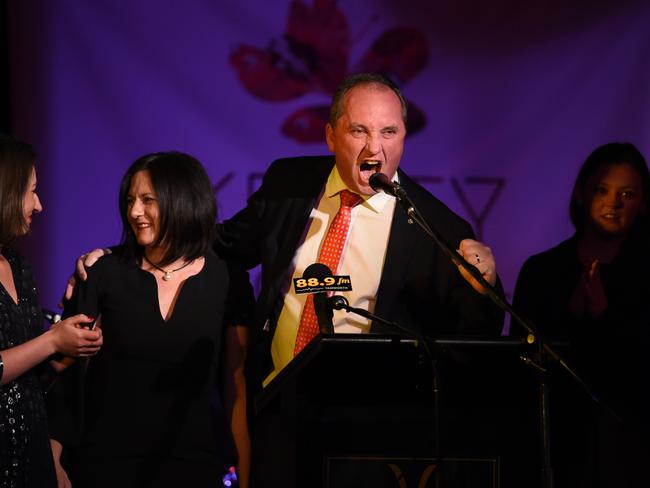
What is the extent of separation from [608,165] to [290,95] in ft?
5.36

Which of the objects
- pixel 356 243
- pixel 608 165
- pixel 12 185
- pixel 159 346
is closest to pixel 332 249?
pixel 356 243

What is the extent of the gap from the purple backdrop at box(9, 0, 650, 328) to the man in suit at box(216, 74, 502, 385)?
4.11 feet

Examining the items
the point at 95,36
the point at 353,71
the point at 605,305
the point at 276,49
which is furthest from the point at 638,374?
the point at 95,36

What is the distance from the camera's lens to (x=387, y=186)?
2.44 meters

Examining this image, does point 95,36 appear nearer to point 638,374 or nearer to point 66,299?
point 66,299

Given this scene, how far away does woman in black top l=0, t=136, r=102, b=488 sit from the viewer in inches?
106

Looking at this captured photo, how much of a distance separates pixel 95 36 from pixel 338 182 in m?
1.83

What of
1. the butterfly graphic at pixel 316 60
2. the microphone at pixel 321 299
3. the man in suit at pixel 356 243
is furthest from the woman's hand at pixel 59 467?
the butterfly graphic at pixel 316 60

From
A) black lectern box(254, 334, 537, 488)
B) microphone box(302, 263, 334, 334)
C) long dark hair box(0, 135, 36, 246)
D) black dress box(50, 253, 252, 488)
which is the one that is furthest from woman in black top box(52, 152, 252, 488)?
microphone box(302, 263, 334, 334)

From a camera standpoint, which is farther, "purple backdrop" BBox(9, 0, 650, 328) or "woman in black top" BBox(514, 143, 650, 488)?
"purple backdrop" BBox(9, 0, 650, 328)

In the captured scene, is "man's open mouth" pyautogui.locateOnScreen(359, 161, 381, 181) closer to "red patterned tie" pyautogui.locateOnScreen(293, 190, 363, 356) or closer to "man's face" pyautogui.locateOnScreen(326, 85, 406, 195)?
"man's face" pyautogui.locateOnScreen(326, 85, 406, 195)

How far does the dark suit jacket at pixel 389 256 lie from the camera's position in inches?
119

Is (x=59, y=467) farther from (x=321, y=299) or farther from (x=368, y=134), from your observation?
(x=368, y=134)

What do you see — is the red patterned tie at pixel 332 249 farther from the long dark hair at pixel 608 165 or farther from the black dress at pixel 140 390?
the long dark hair at pixel 608 165
